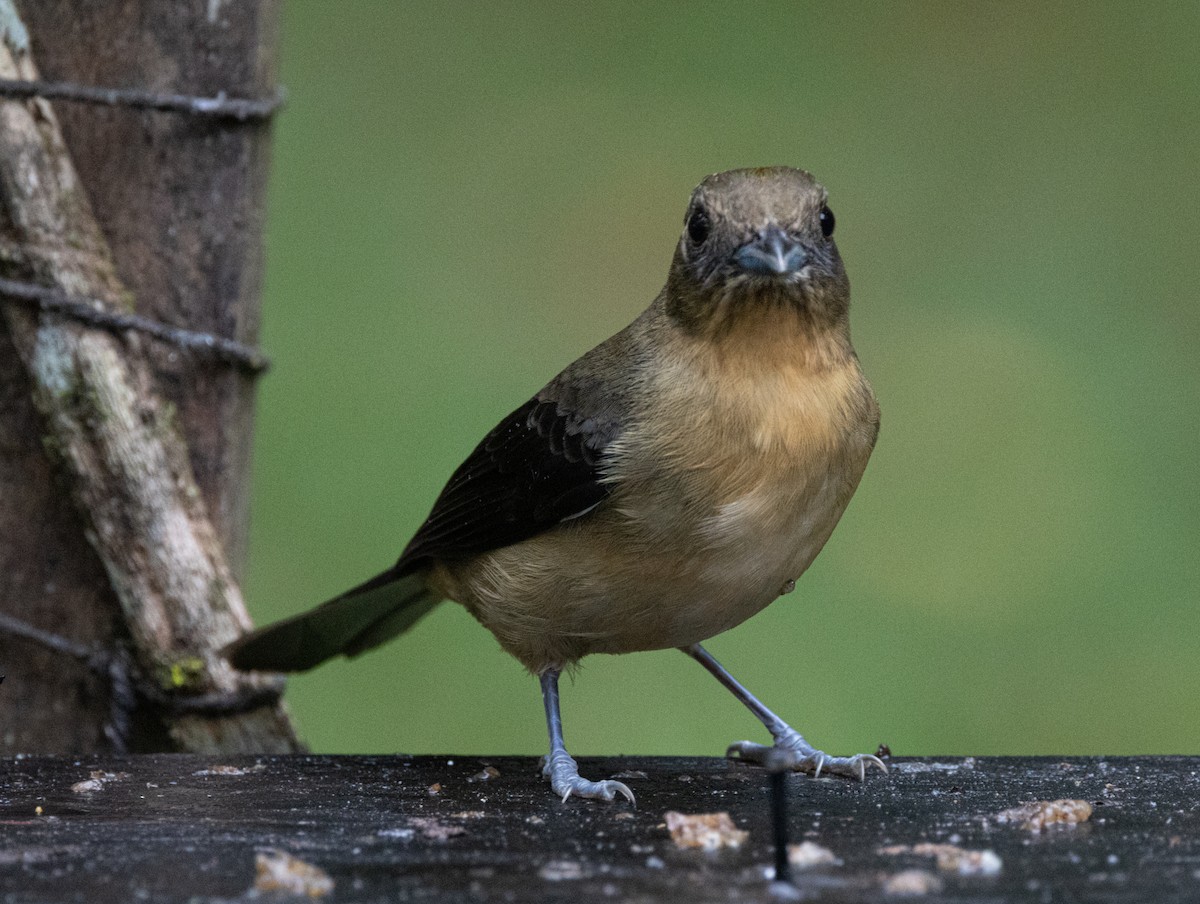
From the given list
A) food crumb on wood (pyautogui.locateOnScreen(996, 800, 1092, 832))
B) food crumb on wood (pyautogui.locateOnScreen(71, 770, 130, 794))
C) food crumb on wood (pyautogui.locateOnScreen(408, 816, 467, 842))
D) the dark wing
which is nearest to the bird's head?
the dark wing

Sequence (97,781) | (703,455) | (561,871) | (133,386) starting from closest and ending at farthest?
(561,871) → (97,781) → (703,455) → (133,386)

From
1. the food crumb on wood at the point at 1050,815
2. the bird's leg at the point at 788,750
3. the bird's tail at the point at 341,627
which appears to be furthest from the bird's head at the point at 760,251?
the bird's tail at the point at 341,627

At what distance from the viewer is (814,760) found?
4766 mm

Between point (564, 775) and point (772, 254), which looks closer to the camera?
point (772, 254)

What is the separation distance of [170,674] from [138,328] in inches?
38.4

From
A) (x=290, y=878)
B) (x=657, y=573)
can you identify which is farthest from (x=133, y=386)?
(x=290, y=878)

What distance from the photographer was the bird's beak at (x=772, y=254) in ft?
13.6

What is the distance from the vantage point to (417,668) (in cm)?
790

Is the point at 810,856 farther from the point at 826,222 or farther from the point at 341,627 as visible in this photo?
the point at 341,627

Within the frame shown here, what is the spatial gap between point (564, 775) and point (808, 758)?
844 mm

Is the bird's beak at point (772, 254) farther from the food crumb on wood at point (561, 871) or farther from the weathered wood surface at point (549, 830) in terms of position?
the food crumb on wood at point (561, 871)

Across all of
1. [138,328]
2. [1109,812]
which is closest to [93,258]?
[138,328]

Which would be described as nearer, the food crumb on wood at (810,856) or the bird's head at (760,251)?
the food crumb on wood at (810,856)

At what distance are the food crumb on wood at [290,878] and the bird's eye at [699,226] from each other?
194 centimetres
